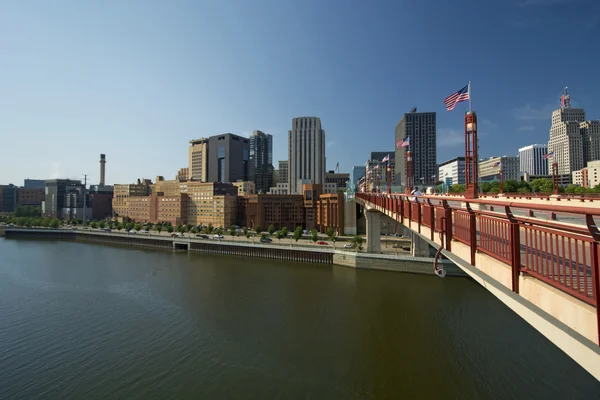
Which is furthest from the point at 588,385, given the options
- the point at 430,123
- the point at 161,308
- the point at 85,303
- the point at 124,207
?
the point at 430,123

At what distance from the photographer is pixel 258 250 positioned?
44.2 meters

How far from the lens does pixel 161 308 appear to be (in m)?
21.3

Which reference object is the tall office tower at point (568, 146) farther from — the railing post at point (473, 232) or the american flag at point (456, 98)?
the railing post at point (473, 232)

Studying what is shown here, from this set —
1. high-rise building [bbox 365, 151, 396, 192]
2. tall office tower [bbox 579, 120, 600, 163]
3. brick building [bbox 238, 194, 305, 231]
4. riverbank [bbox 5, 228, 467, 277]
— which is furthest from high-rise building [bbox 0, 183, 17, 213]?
tall office tower [bbox 579, 120, 600, 163]

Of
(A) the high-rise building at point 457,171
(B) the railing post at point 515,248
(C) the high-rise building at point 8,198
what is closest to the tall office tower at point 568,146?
(A) the high-rise building at point 457,171

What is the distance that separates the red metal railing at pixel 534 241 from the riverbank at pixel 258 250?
999 inches

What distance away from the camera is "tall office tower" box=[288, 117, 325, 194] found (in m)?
108

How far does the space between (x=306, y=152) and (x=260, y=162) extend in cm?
3669

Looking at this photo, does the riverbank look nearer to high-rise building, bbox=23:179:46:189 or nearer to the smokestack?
the smokestack

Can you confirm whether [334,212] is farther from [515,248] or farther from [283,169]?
[283,169]

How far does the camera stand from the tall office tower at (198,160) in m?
121

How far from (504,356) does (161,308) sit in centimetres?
2100

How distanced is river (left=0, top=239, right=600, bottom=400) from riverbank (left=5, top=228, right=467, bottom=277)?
3.33m

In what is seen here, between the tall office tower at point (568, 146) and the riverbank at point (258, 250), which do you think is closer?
the riverbank at point (258, 250)
